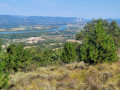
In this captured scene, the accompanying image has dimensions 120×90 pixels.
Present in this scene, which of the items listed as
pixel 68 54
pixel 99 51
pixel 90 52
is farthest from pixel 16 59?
pixel 99 51

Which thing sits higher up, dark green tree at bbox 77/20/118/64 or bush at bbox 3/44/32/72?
dark green tree at bbox 77/20/118/64

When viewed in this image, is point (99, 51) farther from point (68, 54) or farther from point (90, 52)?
point (68, 54)

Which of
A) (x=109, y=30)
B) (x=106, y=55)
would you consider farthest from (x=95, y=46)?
(x=109, y=30)

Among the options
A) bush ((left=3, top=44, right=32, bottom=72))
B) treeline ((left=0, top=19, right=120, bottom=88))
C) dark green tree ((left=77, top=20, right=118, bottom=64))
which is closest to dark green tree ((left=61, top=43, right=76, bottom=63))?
treeline ((left=0, top=19, right=120, bottom=88))

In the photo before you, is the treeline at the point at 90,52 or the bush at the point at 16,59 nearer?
the treeline at the point at 90,52

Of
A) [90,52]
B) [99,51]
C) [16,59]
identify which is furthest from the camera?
[16,59]

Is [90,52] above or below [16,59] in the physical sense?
above

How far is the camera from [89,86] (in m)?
4.13

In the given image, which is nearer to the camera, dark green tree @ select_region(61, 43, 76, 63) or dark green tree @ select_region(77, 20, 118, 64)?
dark green tree @ select_region(77, 20, 118, 64)

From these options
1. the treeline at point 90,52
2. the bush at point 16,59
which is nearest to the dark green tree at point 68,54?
the treeline at point 90,52

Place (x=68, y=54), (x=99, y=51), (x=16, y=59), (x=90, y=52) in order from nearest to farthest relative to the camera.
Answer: (x=90, y=52), (x=99, y=51), (x=16, y=59), (x=68, y=54)

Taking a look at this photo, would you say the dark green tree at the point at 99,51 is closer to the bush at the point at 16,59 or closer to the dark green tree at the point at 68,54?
the bush at the point at 16,59

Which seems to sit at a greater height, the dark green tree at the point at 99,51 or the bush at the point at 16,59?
the dark green tree at the point at 99,51

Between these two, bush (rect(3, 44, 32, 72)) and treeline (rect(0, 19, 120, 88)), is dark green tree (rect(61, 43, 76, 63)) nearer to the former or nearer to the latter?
treeline (rect(0, 19, 120, 88))
